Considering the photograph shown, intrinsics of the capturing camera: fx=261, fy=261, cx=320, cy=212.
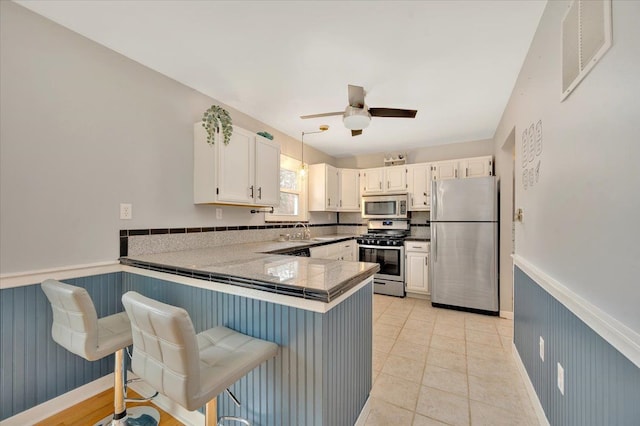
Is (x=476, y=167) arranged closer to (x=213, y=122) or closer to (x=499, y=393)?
(x=499, y=393)

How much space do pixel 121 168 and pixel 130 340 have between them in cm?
133

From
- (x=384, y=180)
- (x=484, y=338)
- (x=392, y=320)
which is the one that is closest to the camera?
(x=484, y=338)

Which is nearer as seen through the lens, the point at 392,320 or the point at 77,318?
the point at 77,318

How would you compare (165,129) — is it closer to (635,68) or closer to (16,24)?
(16,24)

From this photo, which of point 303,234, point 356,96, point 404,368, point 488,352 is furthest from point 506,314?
point 356,96

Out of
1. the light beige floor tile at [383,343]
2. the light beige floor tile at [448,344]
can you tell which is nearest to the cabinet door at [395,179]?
the light beige floor tile at [448,344]

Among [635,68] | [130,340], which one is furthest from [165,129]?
[635,68]

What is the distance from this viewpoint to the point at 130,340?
148cm

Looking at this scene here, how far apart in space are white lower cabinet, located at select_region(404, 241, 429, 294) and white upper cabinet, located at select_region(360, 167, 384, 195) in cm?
113

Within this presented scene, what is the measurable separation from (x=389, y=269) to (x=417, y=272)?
43 cm

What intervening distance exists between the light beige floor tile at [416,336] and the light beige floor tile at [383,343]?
0.14 meters

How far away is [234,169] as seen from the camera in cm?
264

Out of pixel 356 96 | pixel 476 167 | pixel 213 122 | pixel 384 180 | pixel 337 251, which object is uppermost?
pixel 356 96

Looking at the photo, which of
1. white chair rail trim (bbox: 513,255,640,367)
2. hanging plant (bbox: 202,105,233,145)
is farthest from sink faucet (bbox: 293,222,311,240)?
white chair rail trim (bbox: 513,255,640,367)
